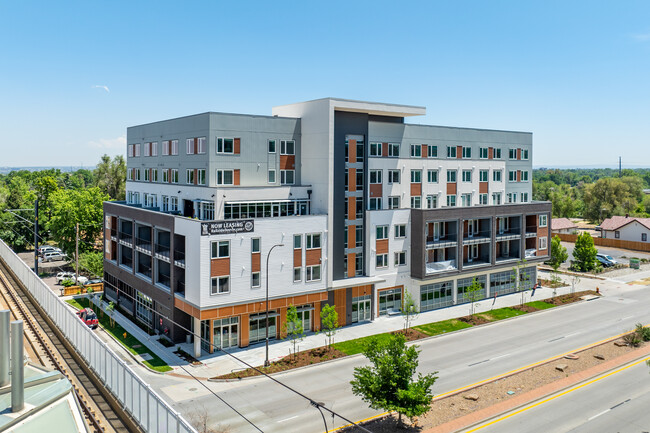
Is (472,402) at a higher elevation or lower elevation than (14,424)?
lower

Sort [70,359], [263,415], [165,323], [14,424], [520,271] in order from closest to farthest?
[14,424] → [70,359] → [263,415] → [165,323] → [520,271]

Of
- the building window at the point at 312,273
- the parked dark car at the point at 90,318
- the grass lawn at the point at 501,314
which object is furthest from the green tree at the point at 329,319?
the parked dark car at the point at 90,318

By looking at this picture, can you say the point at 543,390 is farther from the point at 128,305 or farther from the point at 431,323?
the point at 128,305

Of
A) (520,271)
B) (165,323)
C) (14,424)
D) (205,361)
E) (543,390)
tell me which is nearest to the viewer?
(14,424)

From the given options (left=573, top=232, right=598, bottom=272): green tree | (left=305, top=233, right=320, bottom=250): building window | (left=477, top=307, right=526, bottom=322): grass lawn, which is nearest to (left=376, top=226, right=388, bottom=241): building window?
(left=305, top=233, right=320, bottom=250): building window

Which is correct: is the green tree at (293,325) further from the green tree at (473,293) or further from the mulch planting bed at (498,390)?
the green tree at (473,293)

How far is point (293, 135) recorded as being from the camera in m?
51.5

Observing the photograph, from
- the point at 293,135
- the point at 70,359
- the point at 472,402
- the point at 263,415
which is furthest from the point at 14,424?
the point at 293,135

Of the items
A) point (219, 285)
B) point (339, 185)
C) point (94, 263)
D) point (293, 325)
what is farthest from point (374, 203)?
point (94, 263)

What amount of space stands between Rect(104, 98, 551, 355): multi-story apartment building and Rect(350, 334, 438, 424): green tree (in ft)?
56.3

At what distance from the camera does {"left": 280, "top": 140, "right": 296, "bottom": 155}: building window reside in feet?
167

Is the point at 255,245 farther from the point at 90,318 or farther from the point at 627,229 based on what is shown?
the point at 627,229

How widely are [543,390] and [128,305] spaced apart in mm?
42628

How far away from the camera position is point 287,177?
→ 51438 mm
